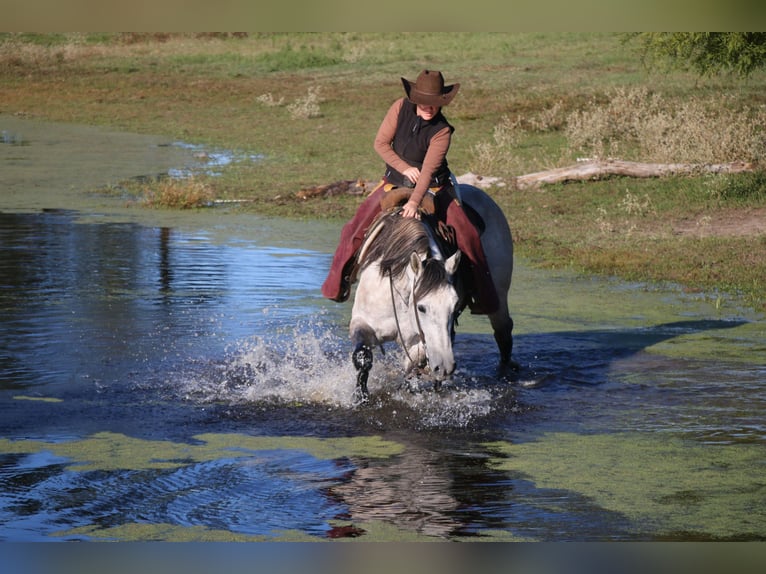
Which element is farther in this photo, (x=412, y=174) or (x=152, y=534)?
(x=412, y=174)

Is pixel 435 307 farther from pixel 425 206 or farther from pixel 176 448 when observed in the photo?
pixel 176 448

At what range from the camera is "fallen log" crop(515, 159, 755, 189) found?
18.3m

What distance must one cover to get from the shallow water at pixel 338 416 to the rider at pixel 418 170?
0.83m

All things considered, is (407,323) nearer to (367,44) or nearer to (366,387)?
(366,387)

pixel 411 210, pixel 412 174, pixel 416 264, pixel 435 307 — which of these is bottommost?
pixel 435 307

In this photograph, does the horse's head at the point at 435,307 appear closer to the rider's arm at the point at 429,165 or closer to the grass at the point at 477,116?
the rider's arm at the point at 429,165

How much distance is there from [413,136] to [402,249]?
35.1 inches

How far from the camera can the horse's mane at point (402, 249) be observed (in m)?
7.00

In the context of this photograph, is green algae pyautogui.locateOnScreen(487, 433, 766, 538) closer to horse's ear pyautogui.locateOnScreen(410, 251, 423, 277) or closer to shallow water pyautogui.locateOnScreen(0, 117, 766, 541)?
shallow water pyautogui.locateOnScreen(0, 117, 766, 541)

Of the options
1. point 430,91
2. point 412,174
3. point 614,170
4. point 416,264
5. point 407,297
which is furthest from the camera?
point 614,170

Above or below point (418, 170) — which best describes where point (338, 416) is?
below

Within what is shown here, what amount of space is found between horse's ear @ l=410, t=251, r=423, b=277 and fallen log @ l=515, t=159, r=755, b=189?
37.4 ft

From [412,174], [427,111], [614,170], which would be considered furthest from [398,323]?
[614,170]

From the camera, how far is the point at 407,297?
7258 millimetres
